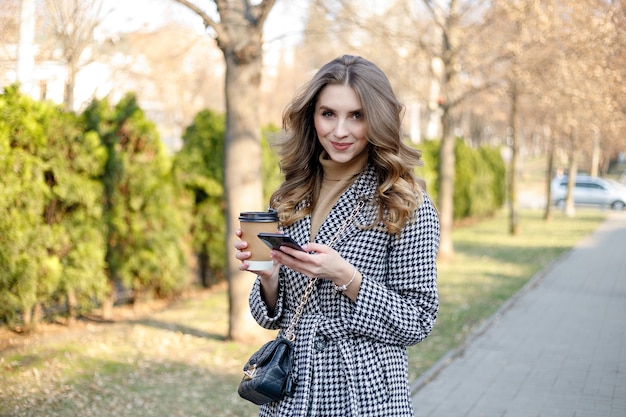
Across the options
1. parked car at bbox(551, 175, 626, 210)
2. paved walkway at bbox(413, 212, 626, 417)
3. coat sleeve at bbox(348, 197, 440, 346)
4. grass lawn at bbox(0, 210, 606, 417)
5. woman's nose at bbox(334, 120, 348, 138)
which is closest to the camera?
coat sleeve at bbox(348, 197, 440, 346)

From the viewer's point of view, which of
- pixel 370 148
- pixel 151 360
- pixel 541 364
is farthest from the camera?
pixel 541 364

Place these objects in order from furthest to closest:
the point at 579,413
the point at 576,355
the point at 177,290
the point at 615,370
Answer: the point at 177,290 < the point at 576,355 < the point at 615,370 < the point at 579,413

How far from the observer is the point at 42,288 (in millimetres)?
7930

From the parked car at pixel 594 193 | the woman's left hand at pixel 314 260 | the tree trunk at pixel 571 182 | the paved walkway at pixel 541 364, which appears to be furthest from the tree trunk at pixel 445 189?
the parked car at pixel 594 193

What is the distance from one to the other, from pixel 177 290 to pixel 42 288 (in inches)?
126

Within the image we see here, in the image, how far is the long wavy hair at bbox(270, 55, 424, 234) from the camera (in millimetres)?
2537

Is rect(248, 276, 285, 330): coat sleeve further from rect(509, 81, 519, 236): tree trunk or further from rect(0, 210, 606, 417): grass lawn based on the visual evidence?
rect(509, 81, 519, 236): tree trunk

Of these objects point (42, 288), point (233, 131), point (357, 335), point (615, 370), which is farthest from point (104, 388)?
point (615, 370)

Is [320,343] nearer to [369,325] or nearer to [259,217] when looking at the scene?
[369,325]

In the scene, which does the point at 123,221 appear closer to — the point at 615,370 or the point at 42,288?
the point at 42,288

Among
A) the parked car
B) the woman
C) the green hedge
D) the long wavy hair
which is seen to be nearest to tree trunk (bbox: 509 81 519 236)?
the green hedge

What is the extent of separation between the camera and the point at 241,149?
311 inches

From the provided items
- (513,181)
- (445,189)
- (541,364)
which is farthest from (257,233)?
(513,181)

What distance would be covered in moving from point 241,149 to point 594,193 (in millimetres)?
35073
